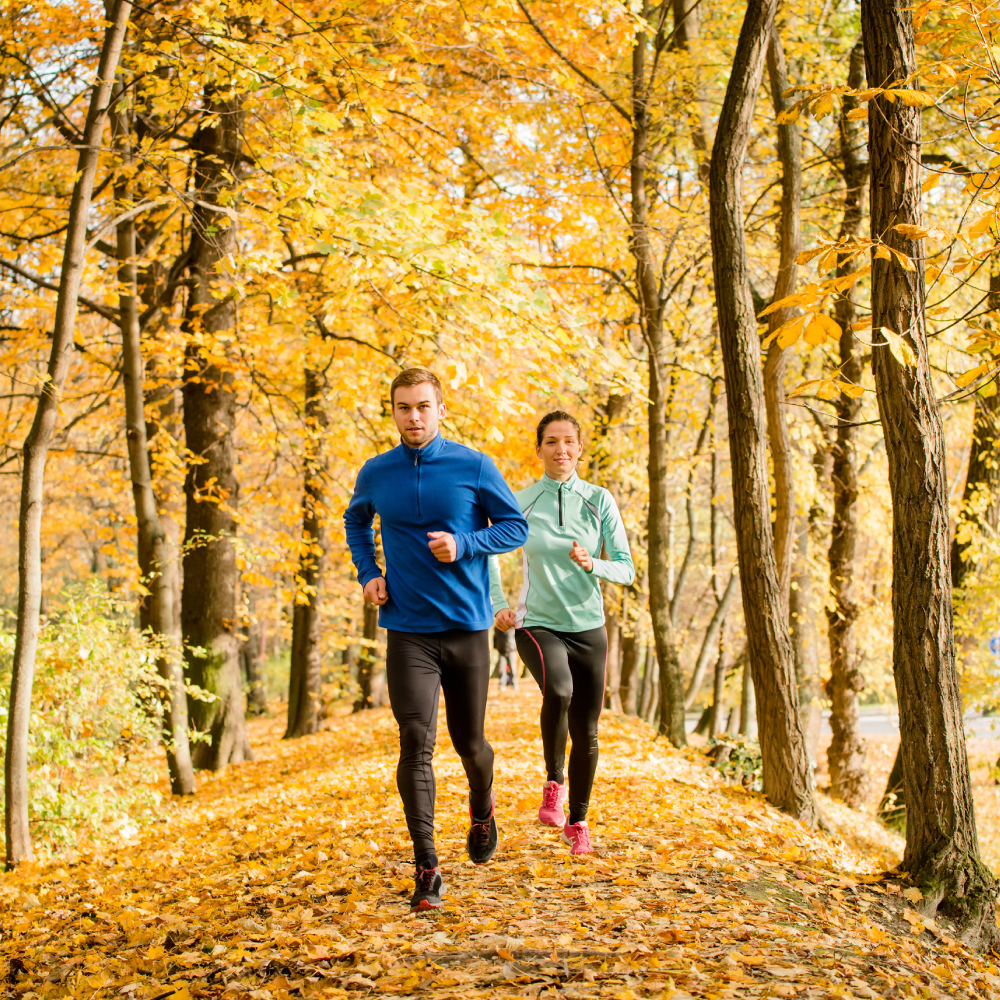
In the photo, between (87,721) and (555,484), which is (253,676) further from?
(555,484)

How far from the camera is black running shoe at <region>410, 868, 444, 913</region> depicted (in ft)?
11.7

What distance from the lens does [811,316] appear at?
12.1 ft

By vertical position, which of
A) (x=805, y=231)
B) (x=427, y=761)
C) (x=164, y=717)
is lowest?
(x=164, y=717)

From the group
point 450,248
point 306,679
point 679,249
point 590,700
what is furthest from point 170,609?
point 679,249

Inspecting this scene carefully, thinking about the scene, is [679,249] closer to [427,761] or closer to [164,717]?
[164,717]

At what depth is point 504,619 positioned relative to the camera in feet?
14.2

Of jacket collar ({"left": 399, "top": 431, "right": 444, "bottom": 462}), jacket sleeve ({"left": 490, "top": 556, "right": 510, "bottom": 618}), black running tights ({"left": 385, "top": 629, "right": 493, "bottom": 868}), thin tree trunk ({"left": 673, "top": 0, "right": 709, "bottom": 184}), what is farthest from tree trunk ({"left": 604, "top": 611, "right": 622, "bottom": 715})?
jacket collar ({"left": 399, "top": 431, "right": 444, "bottom": 462})

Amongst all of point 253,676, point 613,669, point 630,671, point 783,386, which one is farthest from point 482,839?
point 253,676

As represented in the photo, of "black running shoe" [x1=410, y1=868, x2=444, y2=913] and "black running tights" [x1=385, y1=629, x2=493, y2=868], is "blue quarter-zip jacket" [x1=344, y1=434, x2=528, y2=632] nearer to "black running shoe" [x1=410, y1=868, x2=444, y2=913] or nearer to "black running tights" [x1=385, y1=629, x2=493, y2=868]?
"black running tights" [x1=385, y1=629, x2=493, y2=868]

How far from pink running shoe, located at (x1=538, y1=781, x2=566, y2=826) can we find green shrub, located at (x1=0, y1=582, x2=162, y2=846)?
3644 millimetres

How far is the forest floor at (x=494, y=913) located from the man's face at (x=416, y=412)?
2.04 meters

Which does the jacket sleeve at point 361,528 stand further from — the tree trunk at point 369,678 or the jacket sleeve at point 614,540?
the tree trunk at point 369,678

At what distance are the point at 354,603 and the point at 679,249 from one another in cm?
1525

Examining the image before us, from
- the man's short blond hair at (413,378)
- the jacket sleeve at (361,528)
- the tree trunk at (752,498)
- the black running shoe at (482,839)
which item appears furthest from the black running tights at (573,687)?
the tree trunk at (752,498)
